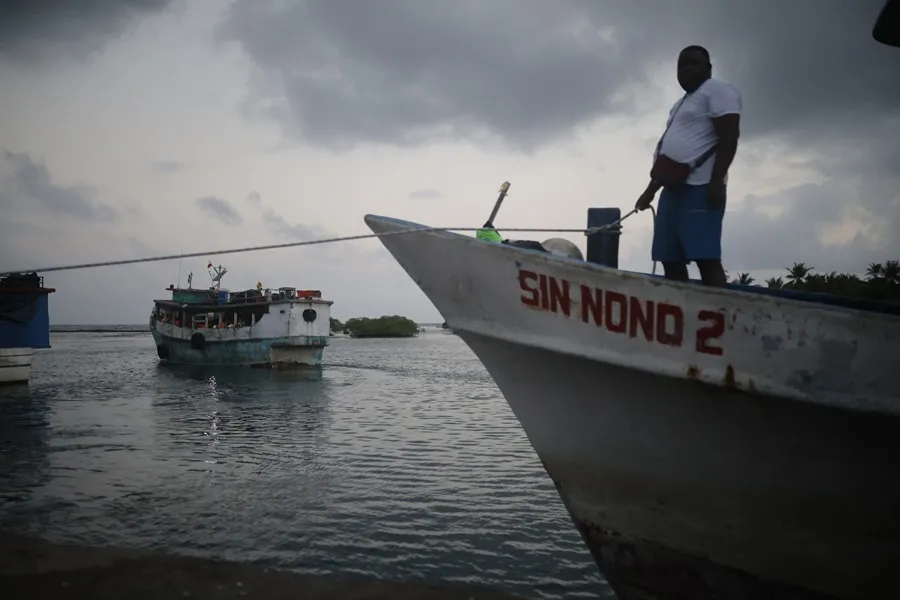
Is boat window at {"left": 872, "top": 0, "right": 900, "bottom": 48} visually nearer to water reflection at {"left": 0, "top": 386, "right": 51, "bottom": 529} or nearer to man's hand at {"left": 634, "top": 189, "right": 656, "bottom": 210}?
man's hand at {"left": 634, "top": 189, "right": 656, "bottom": 210}

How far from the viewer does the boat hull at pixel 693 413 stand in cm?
259

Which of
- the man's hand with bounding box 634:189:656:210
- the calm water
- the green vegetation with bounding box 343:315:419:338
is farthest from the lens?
the green vegetation with bounding box 343:315:419:338

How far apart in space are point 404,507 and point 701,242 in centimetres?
484

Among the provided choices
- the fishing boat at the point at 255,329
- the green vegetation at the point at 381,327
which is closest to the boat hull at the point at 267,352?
the fishing boat at the point at 255,329

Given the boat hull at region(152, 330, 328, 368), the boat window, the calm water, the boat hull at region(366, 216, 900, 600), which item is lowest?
the calm water

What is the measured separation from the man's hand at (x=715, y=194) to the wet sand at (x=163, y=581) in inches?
130

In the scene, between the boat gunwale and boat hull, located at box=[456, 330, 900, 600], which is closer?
the boat gunwale

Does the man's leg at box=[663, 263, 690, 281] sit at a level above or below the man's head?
below

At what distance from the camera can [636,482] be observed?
331 cm

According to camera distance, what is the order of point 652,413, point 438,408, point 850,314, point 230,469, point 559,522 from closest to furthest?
point 850,314, point 652,413, point 559,522, point 230,469, point 438,408

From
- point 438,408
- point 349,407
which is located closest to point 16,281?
point 349,407

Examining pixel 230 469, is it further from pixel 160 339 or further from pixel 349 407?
pixel 160 339

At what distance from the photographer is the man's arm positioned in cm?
312

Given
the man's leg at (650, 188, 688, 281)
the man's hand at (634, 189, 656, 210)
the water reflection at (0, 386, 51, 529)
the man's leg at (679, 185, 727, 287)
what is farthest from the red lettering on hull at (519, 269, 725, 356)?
the water reflection at (0, 386, 51, 529)
